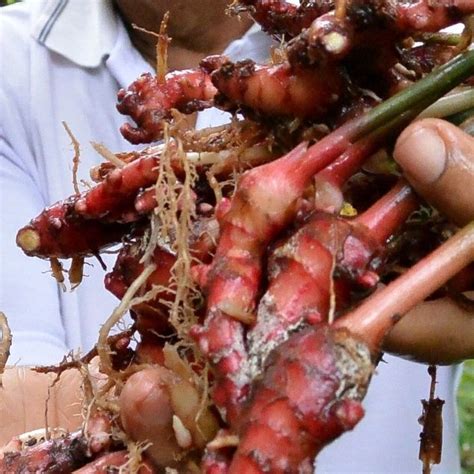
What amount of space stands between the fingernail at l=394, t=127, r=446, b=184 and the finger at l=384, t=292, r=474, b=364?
0.10 meters

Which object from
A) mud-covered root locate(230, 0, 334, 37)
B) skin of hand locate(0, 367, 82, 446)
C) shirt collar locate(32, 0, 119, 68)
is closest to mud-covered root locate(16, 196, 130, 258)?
mud-covered root locate(230, 0, 334, 37)

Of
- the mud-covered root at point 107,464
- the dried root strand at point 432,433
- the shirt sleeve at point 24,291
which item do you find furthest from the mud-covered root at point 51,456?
the shirt sleeve at point 24,291

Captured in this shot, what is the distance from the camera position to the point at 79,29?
1206 millimetres

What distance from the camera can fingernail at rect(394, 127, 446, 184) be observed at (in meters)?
0.38

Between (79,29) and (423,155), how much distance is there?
0.95 meters

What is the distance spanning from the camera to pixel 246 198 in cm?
39

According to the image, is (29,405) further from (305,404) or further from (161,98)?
(305,404)

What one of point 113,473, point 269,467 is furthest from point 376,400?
point 269,467

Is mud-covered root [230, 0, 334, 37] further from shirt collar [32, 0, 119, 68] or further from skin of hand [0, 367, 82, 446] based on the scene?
shirt collar [32, 0, 119, 68]

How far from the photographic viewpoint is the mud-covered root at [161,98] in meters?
0.53

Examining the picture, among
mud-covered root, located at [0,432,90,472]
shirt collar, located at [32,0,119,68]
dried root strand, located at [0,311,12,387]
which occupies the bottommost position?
mud-covered root, located at [0,432,90,472]

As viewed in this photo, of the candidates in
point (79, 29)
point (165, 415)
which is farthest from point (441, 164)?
point (79, 29)

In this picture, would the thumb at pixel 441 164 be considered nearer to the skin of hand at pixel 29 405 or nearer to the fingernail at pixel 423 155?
the fingernail at pixel 423 155

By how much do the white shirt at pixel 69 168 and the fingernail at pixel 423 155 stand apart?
2.24 ft
